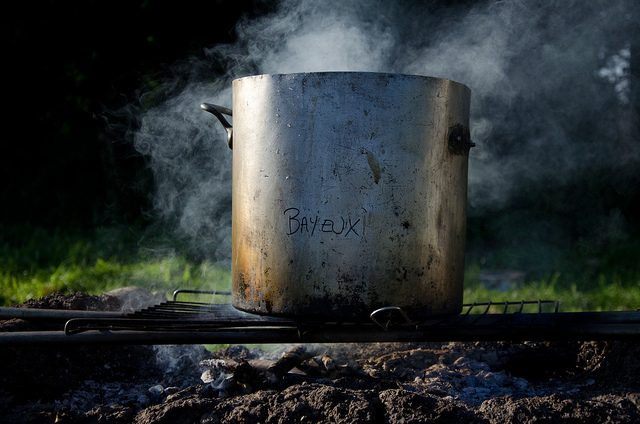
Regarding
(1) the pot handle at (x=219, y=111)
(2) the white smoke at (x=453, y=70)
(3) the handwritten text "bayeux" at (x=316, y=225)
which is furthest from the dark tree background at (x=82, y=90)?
(3) the handwritten text "bayeux" at (x=316, y=225)

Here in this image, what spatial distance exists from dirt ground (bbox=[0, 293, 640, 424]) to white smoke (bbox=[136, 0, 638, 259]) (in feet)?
5.49

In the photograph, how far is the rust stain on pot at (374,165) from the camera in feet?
5.97

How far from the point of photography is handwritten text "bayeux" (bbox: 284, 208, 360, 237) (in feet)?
5.98

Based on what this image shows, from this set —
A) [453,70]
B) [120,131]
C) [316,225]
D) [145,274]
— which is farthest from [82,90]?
[316,225]

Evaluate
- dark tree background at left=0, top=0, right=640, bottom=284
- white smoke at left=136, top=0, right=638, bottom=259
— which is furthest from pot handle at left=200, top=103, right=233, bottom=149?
dark tree background at left=0, top=0, right=640, bottom=284

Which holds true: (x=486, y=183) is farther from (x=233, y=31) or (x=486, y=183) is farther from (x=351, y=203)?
(x=351, y=203)

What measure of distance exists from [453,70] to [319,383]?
7.98 feet

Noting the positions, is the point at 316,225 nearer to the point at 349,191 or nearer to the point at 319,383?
the point at 349,191

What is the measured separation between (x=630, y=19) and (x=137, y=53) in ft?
14.4

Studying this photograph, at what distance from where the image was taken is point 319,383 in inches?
79.0

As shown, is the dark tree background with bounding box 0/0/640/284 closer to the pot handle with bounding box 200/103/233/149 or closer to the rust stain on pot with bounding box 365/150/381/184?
the pot handle with bounding box 200/103/233/149

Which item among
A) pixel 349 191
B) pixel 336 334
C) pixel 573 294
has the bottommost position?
pixel 573 294

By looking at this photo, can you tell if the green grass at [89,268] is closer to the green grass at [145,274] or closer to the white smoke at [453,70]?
the green grass at [145,274]

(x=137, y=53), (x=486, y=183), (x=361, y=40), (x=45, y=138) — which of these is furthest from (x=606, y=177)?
(x=45, y=138)
